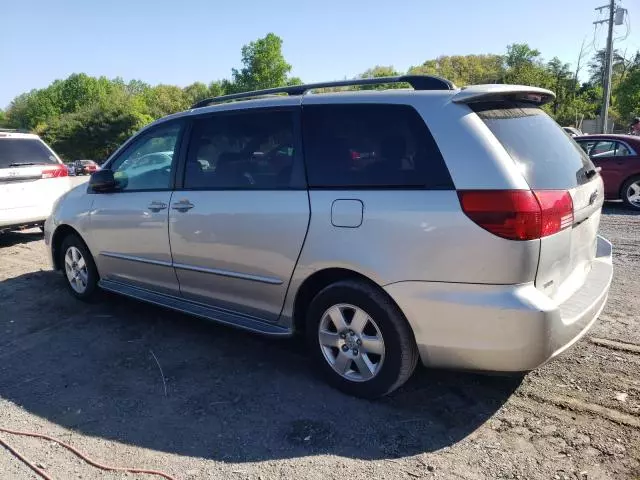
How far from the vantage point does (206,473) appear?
2645 mm

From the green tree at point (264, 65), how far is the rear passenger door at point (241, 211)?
2475 inches

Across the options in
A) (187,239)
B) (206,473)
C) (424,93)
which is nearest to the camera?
(206,473)

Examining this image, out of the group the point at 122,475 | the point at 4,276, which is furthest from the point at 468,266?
the point at 4,276

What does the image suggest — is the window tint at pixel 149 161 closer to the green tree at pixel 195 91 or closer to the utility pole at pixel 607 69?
the utility pole at pixel 607 69

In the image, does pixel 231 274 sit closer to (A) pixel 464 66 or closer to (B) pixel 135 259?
(B) pixel 135 259

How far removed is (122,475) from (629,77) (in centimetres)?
5014

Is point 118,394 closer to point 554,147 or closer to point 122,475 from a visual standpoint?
point 122,475

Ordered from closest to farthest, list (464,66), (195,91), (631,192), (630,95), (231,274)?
1. (231,274)
2. (631,192)
3. (630,95)
4. (464,66)
5. (195,91)

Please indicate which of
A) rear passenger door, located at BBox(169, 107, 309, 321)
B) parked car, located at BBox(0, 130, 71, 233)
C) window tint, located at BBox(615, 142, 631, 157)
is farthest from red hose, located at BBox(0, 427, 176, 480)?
window tint, located at BBox(615, 142, 631, 157)

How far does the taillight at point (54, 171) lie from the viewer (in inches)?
319

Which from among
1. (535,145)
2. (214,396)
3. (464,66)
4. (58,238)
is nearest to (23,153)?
(58,238)

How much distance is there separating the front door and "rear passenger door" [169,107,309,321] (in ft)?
0.58

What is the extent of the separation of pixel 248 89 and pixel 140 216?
62177 mm

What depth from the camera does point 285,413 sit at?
3164 mm
